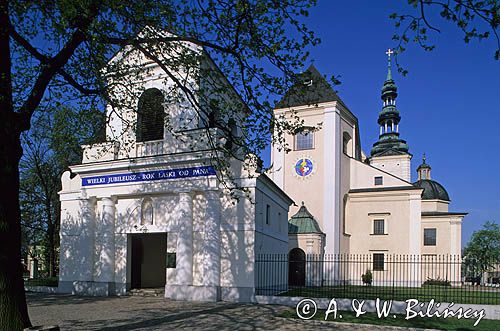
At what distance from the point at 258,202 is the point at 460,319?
8.73 metres

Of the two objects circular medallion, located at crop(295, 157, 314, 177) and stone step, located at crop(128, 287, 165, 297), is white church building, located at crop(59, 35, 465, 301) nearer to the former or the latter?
stone step, located at crop(128, 287, 165, 297)

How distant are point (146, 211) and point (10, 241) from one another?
504 inches

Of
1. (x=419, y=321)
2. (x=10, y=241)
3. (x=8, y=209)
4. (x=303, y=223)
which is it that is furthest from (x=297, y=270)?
(x=8, y=209)

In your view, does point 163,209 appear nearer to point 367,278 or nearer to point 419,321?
point 419,321

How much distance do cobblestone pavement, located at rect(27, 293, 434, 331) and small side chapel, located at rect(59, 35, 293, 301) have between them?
65.2 inches

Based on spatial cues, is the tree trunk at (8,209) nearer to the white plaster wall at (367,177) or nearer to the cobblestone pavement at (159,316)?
the cobblestone pavement at (159,316)

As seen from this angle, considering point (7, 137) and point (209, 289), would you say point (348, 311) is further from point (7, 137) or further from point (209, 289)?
point (7, 137)

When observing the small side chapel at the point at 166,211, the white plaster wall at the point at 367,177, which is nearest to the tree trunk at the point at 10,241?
the small side chapel at the point at 166,211

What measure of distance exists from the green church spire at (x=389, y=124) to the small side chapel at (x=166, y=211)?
119 feet

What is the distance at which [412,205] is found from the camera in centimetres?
3869

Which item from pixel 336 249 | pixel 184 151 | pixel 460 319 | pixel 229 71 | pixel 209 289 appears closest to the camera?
pixel 229 71

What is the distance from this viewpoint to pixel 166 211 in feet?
65.6

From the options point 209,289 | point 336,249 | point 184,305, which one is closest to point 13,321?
point 184,305

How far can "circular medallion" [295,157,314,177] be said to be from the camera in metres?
39.2
